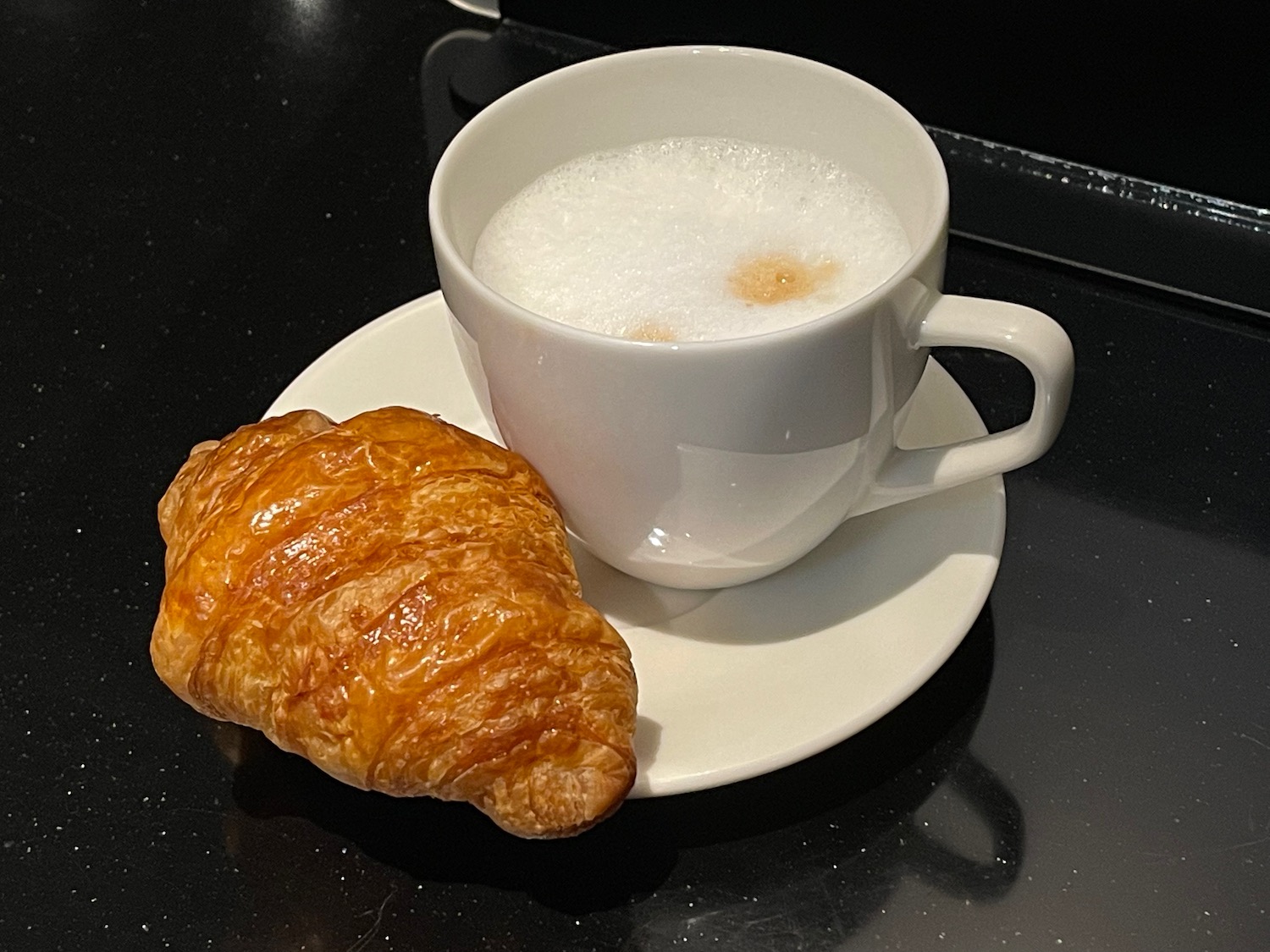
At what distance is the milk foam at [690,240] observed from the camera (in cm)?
63

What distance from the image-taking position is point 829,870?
610 millimetres

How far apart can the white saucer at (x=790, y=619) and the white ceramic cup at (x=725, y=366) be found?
0.08ft

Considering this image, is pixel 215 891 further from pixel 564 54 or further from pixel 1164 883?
pixel 564 54

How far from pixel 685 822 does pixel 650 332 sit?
221mm

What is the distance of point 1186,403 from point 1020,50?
0.27 metres

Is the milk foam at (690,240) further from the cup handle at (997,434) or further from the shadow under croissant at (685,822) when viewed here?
the shadow under croissant at (685,822)

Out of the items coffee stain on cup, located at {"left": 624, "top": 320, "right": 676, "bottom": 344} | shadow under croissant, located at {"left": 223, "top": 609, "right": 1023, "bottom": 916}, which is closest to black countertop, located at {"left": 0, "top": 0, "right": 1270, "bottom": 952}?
shadow under croissant, located at {"left": 223, "top": 609, "right": 1023, "bottom": 916}

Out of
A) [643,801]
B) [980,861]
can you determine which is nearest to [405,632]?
[643,801]

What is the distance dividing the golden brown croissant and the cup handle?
6.4 inches

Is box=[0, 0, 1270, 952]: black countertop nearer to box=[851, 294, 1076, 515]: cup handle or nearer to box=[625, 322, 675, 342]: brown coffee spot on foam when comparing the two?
box=[851, 294, 1076, 515]: cup handle

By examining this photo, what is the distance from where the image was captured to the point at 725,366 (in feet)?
1.77

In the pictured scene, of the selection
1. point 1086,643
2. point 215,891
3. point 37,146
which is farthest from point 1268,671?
point 37,146

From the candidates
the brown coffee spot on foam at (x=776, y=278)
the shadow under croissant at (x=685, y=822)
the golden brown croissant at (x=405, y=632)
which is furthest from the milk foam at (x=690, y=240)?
the shadow under croissant at (x=685, y=822)

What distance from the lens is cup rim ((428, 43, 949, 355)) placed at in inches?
21.1
